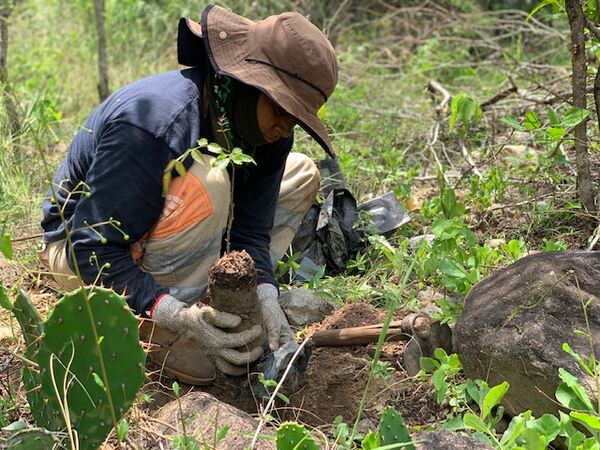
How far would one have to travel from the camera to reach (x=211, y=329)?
2.73m

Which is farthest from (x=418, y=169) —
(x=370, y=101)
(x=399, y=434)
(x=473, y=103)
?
(x=399, y=434)

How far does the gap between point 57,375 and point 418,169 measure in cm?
287

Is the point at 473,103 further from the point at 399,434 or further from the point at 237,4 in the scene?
the point at 237,4

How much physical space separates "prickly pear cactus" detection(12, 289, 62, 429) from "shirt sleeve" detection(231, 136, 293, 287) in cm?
119

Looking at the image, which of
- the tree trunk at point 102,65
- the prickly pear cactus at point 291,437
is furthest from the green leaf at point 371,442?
the tree trunk at point 102,65

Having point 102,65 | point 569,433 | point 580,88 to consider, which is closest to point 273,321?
point 569,433

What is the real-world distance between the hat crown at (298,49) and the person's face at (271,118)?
0.12 metres

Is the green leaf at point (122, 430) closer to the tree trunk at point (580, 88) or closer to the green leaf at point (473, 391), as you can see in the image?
the green leaf at point (473, 391)

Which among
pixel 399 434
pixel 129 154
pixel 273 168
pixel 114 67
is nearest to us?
pixel 399 434

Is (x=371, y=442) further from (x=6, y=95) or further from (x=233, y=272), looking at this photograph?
(x=6, y=95)

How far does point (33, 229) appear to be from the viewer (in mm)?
3771

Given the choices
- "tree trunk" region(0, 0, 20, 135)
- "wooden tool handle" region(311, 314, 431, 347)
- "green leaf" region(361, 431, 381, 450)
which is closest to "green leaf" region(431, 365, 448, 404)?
"wooden tool handle" region(311, 314, 431, 347)

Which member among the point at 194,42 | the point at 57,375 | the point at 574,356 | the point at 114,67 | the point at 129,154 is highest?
the point at 194,42

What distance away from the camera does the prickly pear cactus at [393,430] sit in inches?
76.4
